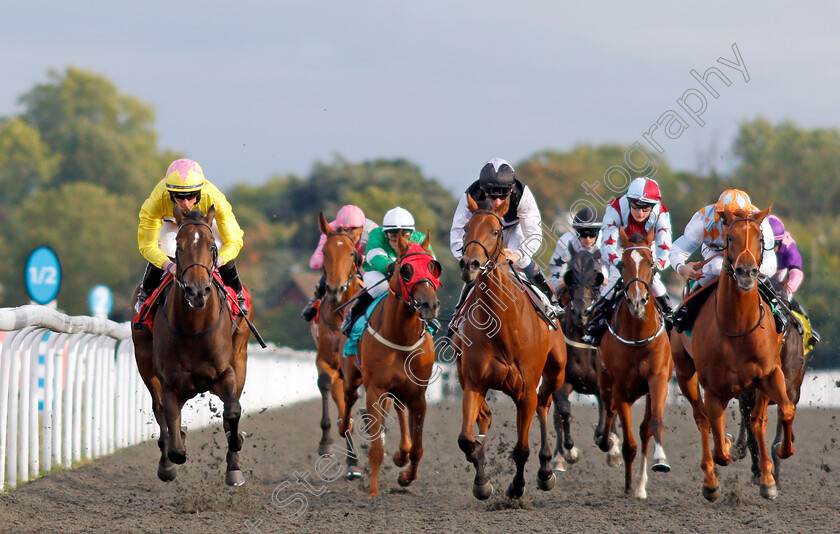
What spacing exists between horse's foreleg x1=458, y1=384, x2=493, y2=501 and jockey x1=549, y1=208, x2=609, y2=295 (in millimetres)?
2966

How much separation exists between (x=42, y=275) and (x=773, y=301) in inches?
246

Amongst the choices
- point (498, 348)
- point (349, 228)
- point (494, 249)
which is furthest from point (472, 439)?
point (349, 228)

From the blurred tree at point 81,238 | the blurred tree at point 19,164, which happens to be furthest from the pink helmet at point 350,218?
the blurred tree at point 19,164

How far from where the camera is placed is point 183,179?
7355 millimetres

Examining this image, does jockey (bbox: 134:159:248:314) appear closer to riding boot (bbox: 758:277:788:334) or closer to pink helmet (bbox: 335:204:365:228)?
pink helmet (bbox: 335:204:365:228)

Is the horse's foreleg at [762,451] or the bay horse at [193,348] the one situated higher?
the bay horse at [193,348]

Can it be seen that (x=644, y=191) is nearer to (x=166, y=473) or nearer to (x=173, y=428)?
(x=173, y=428)

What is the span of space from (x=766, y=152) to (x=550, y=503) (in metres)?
47.7

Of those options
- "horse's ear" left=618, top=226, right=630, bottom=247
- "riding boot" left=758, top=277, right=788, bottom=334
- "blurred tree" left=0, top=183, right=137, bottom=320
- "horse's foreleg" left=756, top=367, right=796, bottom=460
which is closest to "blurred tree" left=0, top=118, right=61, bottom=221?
"blurred tree" left=0, top=183, right=137, bottom=320

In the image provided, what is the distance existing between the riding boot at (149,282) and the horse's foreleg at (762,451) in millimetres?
4439

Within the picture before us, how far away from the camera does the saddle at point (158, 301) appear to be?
7605 millimetres

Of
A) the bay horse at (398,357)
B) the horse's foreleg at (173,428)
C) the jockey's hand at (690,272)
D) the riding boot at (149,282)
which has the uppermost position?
the jockey's hand at (690,272)

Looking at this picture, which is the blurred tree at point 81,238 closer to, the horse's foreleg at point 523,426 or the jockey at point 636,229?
the jockey at point 636,229

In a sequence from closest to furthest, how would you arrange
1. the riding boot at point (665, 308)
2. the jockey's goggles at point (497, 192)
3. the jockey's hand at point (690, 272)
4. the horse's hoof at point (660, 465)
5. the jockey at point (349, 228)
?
the jockey's goggles at point (497, 192), the horse's hoof at point (660, 465), the jockey's hand at point (690, 272), the riding boot at point (665, 308), the jockey at point (349, 228)
